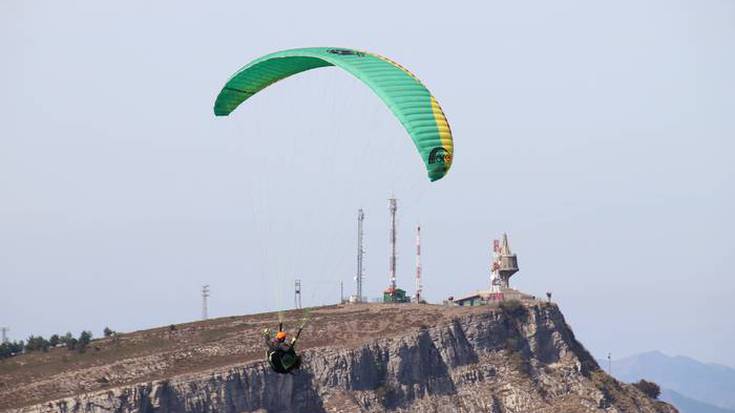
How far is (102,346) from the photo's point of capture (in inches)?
6718

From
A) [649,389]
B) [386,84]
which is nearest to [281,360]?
[386,84]

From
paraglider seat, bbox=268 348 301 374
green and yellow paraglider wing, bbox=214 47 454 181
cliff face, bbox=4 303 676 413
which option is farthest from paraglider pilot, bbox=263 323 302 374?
cliff face, bbox=4 303 676 413

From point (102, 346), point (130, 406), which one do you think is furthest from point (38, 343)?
point (130, 406)

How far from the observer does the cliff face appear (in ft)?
513

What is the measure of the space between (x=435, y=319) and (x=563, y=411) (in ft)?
45.8

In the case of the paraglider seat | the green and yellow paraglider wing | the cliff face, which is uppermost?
the green and yellow paraglider wing

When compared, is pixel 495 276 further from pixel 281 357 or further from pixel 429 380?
pixel 281 357

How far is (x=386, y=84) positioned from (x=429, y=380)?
83.4 m

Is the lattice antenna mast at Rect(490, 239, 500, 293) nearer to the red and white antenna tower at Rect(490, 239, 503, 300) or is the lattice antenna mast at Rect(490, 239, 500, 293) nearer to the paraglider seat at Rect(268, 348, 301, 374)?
the red and white antenna tower at Rect(490, 239, 503, 300)

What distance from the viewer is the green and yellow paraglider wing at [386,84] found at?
3359 inches

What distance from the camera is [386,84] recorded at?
286 ft

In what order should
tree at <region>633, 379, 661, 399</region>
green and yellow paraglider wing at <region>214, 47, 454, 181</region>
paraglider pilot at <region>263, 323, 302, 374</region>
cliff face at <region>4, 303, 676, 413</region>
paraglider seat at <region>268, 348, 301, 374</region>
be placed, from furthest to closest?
tree at <region>633, 379, 661, 399</region>
cliff face at <region>4, 303, 676, 413</region>
green and yellow paraglider wing at <region>214, 47, 454, 181</region>
paraglider seat at <region>268, 348, 301, 374</region>
paraglider pilot at <region>263, 323, 302, 374</region>

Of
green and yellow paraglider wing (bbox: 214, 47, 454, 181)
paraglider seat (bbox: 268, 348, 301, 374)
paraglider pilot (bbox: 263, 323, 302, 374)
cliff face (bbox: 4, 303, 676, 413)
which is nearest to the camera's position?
paraglider pilot (bbox: 263, 323, 302, 374)

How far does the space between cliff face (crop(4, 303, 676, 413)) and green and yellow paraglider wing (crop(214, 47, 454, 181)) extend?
198 feet
